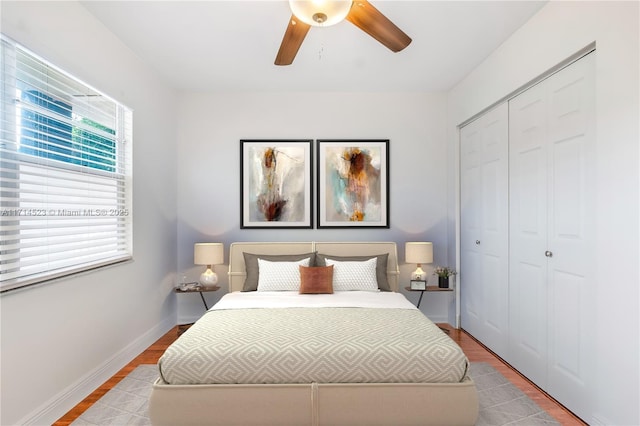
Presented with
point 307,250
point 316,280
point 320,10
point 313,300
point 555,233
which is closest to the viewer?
point 320,10

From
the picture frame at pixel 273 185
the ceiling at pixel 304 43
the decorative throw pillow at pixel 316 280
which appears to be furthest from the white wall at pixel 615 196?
the picture frame at pixel 273 185

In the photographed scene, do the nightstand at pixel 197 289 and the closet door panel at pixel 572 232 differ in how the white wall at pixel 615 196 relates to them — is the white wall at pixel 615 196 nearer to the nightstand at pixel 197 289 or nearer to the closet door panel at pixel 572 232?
the closet door panel at pixel 572 232

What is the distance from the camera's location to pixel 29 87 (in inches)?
86.0

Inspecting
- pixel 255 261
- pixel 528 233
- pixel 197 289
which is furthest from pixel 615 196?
pixel 197 289

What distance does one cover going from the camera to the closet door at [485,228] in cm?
333

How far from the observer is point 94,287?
277 cm

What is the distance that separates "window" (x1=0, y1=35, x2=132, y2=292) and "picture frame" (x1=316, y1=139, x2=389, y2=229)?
2.08 meters

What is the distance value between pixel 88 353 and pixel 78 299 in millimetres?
425

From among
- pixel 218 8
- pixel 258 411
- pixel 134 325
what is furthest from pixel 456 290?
pixel 218 8

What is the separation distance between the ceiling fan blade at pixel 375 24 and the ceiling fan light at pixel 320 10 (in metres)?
0.10

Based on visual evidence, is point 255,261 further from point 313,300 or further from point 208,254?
point 313,300

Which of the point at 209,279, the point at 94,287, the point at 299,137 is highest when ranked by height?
the point at 299,137

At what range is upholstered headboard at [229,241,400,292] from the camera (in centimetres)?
412

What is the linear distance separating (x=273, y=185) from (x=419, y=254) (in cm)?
180
